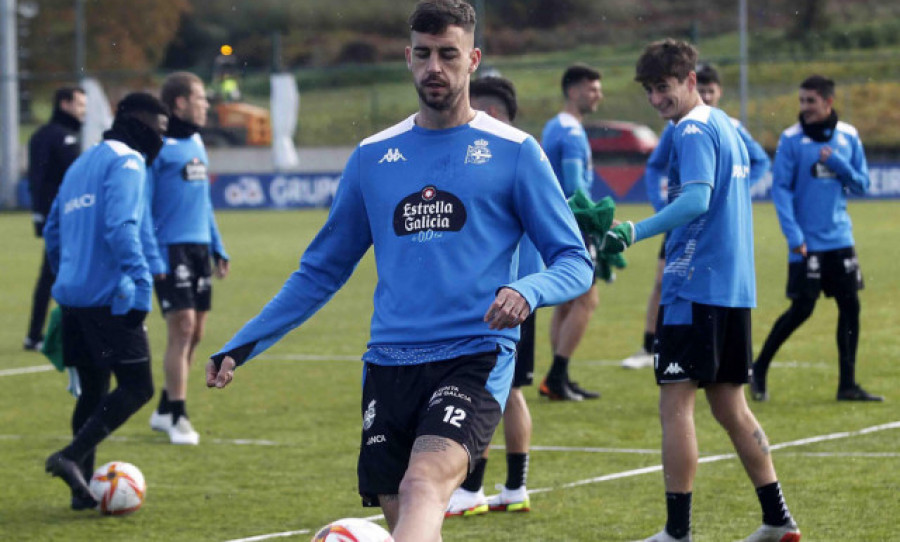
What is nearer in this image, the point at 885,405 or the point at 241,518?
the point at 241,518

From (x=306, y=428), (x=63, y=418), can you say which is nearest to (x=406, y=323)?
(x=306, y=428)

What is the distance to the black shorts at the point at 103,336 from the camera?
7.77 metres

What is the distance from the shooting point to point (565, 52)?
6856cm

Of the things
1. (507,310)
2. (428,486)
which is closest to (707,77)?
(507,310)

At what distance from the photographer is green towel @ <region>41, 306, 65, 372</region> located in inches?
315

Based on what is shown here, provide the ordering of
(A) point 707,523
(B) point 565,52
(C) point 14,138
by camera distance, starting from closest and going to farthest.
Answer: (A) point 707,523, (C) point 14,138, (B) point 565,52

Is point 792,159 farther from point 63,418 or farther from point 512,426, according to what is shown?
point 63,418

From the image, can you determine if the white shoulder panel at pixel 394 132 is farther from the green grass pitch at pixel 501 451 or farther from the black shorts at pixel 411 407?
the green grass pitch at pixel 501 451

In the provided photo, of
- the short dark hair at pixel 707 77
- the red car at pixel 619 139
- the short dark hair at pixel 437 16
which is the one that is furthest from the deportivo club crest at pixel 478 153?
the red car at pixel 619 139

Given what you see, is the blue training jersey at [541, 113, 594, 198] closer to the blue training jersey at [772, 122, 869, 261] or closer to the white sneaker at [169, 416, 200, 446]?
the blue training jersey at [772, 122, 869, 261]

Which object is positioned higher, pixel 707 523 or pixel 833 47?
pixel 833 47

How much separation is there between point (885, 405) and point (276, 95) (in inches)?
1176

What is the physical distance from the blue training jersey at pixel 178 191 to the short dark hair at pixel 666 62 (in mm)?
3882

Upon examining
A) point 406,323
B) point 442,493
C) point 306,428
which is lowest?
point 306,428
